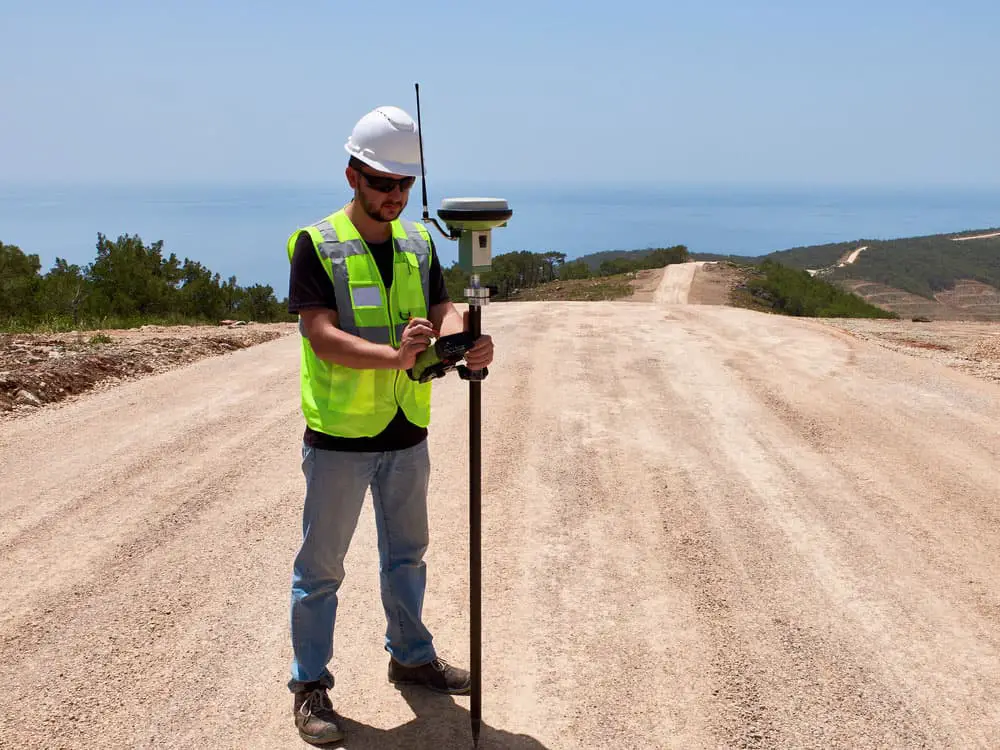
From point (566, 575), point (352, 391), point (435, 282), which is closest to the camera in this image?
point (352, 391)

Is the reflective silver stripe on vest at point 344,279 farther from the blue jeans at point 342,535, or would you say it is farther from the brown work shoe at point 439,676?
the brown work shoe at point 439,676

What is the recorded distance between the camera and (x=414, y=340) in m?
2.92

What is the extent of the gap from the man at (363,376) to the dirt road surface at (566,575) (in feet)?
1.77

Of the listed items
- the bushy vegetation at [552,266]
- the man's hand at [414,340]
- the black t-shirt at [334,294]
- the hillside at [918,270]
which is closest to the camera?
the man's hand at [414,340]

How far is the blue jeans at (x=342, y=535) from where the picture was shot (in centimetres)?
318

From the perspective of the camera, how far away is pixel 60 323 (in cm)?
1427

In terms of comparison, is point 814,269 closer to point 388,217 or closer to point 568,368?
point 568,368

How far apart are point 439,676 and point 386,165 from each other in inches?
85.6

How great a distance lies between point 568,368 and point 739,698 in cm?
697

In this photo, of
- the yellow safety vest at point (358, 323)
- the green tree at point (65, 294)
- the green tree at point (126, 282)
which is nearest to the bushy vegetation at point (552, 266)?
the green tree at point (126, 282)

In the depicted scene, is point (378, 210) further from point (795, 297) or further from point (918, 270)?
point (918, 270)

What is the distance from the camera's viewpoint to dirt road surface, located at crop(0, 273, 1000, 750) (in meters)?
3.49

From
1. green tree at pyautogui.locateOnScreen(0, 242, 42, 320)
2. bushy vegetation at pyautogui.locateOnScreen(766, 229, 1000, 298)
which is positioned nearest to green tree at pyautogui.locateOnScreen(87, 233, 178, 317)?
green tree at pyautogui.locateOnScreen(0, 242, 42, 320)

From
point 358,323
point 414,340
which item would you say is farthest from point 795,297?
point 414,340
